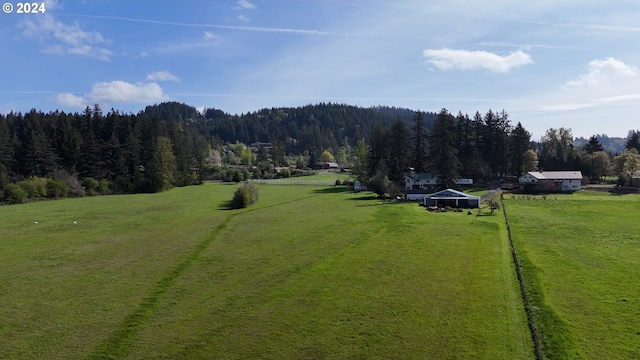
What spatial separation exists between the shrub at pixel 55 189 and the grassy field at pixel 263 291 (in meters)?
33.5

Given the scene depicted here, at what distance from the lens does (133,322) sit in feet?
64.1

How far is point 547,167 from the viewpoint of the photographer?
91.7m

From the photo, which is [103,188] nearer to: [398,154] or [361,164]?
[361,164]

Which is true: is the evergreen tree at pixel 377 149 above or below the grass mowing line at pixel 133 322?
above

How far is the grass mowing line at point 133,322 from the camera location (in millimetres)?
16875

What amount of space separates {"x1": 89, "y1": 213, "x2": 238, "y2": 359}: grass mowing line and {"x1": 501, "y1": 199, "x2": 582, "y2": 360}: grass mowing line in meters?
18.1

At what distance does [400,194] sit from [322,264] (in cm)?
4436

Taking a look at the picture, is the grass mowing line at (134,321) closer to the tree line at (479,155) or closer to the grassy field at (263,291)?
the grassy field at (263,291)

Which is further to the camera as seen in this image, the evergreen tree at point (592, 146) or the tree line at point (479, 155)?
the evergreen tree at point (592, 146)

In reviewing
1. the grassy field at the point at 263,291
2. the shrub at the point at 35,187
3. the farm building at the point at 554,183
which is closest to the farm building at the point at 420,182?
the farm building at the point at 554,183

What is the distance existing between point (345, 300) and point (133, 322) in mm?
11129

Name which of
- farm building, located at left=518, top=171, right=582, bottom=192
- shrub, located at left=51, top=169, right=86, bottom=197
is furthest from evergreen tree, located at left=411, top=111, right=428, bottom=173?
shrub, located at left=51, top=169, right=86, bottom=197

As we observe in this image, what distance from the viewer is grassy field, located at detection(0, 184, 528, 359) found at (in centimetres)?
1741

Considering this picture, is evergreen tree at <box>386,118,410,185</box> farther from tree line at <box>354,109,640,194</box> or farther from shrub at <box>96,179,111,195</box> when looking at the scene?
shrub at <box>96,179,111,195</box>
